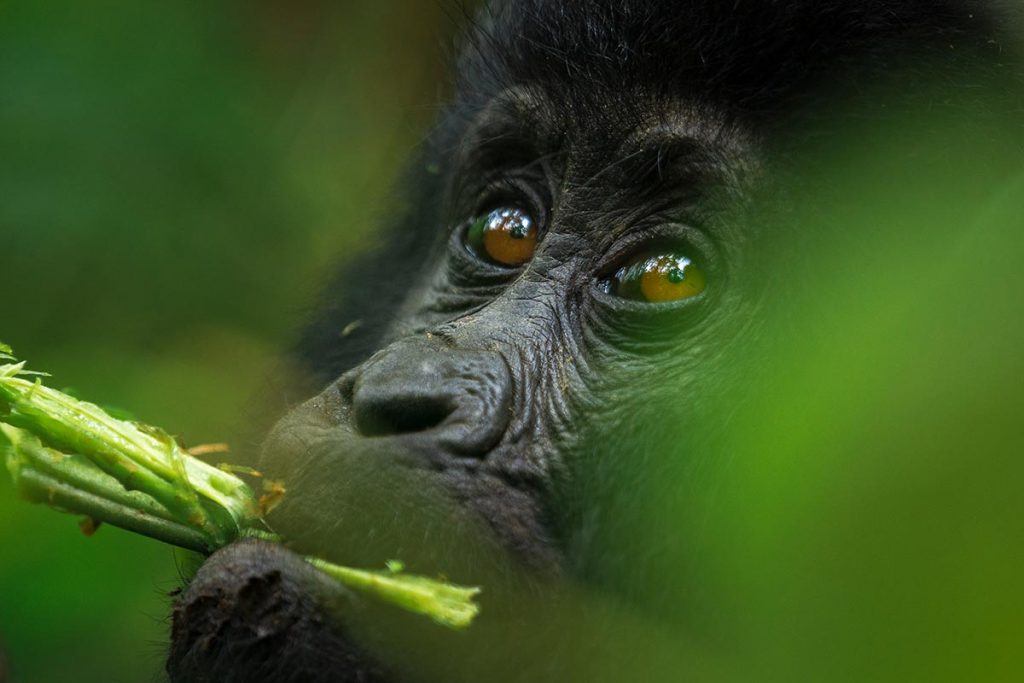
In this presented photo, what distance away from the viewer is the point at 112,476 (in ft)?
7.32

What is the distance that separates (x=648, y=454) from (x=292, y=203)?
3.95 metres

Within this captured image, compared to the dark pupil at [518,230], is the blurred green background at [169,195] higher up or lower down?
higher up

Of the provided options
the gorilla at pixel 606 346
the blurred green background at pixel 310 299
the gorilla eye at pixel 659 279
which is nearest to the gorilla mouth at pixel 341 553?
the gorilla at pixel 606 346

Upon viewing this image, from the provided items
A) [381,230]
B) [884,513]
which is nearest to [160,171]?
[381,230]

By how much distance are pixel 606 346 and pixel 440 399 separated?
1.36 feet

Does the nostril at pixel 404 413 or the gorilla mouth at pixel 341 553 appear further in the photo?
the nostril at pixel 404 413

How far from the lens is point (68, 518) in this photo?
3.91 meters

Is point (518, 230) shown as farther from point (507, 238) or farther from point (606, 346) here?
point (606, 346)

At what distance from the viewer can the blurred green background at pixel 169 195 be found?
434 centimetres

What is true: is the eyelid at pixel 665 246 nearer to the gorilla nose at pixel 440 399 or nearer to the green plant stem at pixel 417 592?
the gorilla nose at pixel 440 399

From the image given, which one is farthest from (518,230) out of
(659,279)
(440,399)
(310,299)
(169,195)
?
(169,195)

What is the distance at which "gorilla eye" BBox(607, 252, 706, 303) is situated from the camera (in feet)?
8.36

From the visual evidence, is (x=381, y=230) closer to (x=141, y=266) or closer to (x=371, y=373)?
(x=371, y=373)

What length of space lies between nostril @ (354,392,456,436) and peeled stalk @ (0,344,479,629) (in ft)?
0.87
